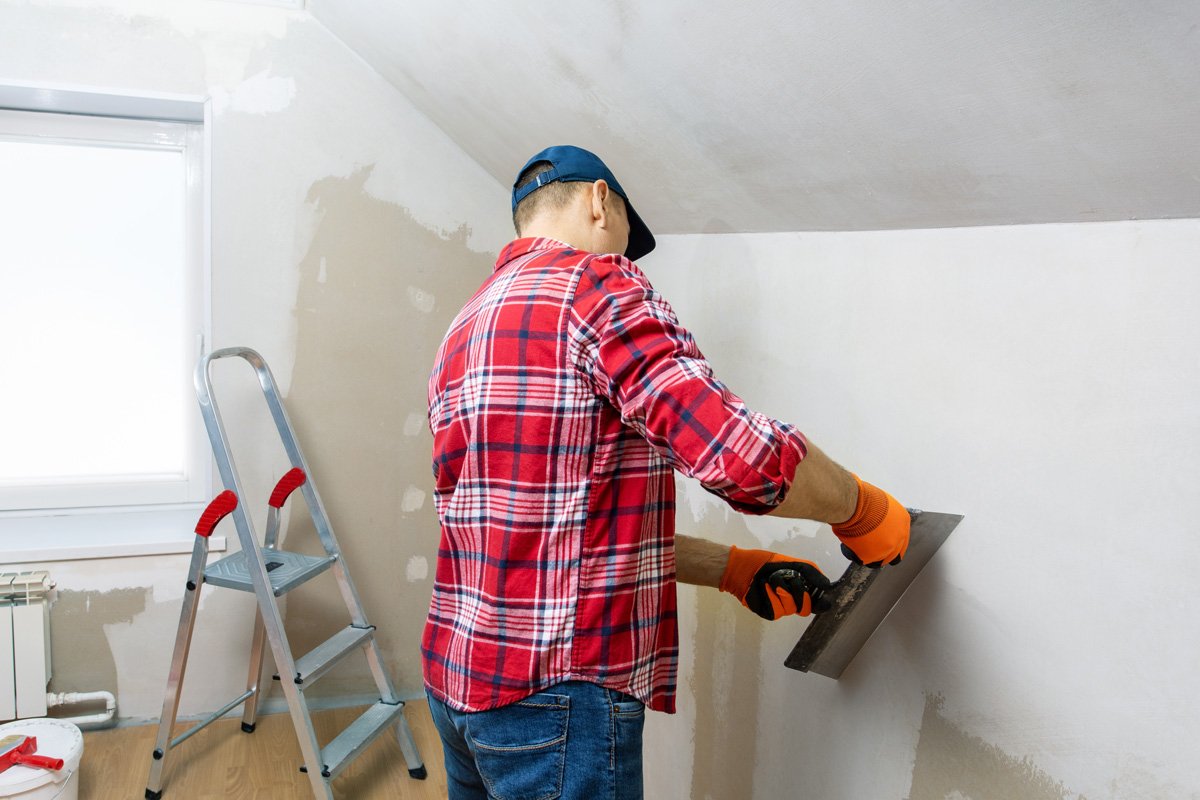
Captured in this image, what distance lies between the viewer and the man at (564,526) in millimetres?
916

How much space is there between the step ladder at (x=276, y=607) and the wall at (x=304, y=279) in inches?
5.3

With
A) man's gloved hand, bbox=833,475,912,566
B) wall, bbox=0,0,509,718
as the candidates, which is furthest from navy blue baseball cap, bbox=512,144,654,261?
wall, bbox=0,0,509,718

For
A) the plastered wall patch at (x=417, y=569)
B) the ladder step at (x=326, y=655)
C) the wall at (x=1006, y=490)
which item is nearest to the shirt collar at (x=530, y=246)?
the wall at (x=1006, y=490)

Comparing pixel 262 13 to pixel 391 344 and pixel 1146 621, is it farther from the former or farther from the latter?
pixel 1146 621

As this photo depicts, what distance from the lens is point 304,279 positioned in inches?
95.5

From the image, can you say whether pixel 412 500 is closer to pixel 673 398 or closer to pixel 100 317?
pixel 100 317

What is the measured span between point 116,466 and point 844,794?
230 cm

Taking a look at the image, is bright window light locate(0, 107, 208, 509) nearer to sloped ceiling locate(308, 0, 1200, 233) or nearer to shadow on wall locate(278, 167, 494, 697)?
shadow on wall locate(278, 167, 494, 697)

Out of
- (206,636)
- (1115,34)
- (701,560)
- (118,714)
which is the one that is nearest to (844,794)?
(701,560)

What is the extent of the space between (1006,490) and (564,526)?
1.72 ft

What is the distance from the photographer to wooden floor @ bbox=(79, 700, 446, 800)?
214cm

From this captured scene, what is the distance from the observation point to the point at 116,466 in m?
2.49

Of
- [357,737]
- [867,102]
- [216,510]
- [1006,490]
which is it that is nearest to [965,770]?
[1006,490]

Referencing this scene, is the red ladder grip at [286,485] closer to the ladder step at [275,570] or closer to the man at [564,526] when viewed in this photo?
the ladder step at [275,570]
